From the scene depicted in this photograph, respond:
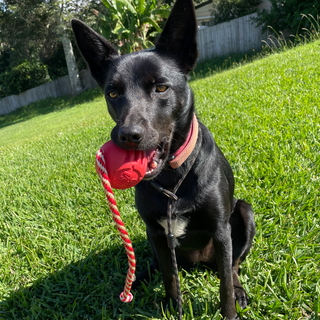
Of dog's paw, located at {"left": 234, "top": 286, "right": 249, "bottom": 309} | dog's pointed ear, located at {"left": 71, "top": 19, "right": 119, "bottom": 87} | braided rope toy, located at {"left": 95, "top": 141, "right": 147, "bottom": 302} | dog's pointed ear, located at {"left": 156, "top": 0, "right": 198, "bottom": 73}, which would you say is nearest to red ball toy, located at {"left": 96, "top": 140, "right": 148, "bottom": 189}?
braided rope toy, located at {"left": 95, "top": 141, "right": 147, "bottom": 302}

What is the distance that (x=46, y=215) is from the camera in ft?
9.29

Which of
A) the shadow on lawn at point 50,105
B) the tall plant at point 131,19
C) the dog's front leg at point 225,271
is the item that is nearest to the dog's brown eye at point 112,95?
the dog's front leg at point 225,271

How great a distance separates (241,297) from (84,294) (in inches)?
44.3

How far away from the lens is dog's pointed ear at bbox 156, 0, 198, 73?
1684 mm

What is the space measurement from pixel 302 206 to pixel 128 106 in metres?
1.60

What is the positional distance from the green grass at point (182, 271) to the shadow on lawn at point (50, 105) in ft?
50.1

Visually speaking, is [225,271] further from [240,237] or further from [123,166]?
[123,166]

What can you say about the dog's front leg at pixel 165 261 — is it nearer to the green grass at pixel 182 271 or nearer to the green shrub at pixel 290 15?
the green grass at pixel 182 271

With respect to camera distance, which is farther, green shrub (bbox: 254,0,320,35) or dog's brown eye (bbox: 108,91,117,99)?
green shrub (bbox: 254,0,320,35)

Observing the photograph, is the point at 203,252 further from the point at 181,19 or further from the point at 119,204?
the point at 181,19

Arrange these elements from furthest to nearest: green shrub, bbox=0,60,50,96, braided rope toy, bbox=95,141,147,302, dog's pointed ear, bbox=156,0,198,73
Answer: green shrub, bbox=0,60,50,96 < dog's pointed ear, bbox=156,0,198,73 < braided rope toy, bbox=95,141,147,302

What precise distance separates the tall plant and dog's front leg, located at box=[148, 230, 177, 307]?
13245 mm

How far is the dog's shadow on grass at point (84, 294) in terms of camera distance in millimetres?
1825

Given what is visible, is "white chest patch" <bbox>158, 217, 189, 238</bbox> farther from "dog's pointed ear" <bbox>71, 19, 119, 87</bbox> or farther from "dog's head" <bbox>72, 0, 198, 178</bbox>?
"dog's pointed ear" <bbox>71, 19, 119, 87</bbox>
